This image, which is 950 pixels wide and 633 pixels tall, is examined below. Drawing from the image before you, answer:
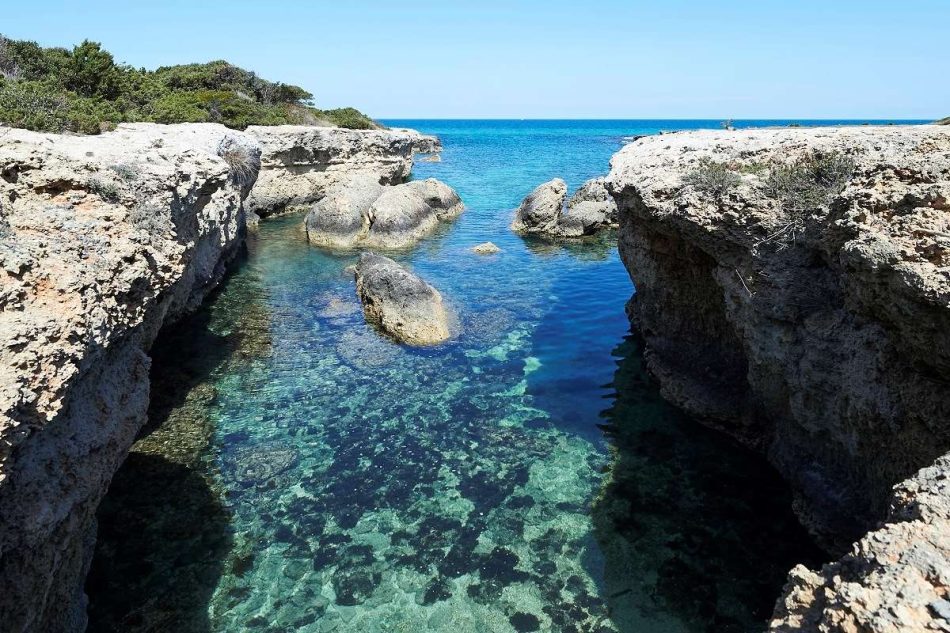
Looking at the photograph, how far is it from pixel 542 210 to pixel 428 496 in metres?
24.4

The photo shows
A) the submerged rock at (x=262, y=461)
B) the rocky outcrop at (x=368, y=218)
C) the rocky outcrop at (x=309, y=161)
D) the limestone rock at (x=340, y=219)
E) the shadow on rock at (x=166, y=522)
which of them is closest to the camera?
the shadow on rock at (x=166, y=522)

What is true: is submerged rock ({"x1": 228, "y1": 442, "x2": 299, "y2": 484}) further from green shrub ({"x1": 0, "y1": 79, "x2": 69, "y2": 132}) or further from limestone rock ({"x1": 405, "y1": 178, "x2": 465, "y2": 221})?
limestone rock ({"x1": 405, "y1": 178, "x2": 465, "y2": 221})

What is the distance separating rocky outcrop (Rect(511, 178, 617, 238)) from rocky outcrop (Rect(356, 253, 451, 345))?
47.5 feet

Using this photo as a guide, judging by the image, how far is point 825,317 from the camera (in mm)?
9477

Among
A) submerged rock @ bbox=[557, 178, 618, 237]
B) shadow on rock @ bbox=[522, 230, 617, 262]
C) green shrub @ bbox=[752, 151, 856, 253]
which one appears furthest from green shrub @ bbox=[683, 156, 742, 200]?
submerged rock @ bbox=[557, 178, 618, 237]

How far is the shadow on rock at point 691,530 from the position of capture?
27.8ft

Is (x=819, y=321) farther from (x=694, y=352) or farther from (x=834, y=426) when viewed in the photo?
(x=694, y=352)

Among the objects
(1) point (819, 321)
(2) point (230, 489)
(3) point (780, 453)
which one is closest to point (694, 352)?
(3) point (780, 453)

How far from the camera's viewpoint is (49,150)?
27.8 feet

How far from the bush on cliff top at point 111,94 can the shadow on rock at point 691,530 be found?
17.8 metres

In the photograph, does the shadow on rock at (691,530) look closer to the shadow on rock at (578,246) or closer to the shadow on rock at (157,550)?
the shadow on rock at (157,550)

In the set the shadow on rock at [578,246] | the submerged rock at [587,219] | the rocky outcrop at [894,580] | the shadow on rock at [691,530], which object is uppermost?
the rocky outcrop at [894,580]

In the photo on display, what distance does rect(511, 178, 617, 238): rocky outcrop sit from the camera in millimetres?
32125

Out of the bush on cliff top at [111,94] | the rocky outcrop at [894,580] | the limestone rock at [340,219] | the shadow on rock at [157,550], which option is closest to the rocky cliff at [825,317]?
the rocky outcrop at [894,580]
